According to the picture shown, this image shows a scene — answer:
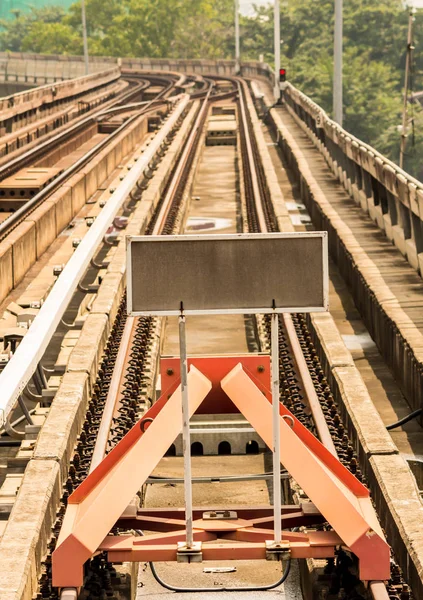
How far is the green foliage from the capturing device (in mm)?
92000

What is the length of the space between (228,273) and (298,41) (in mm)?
111761

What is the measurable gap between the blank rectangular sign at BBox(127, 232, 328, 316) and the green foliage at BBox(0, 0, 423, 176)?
59.9 metres

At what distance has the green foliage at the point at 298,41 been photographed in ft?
302

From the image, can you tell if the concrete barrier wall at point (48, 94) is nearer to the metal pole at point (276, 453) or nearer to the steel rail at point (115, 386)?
the steel rail at point (115, 386)

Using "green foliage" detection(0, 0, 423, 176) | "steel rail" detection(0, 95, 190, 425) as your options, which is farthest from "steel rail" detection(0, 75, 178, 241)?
"green foliage" detection(0, 0, 423, 176)

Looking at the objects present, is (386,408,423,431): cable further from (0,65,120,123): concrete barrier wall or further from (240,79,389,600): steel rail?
(0,65,120,123): concrete barrier wall

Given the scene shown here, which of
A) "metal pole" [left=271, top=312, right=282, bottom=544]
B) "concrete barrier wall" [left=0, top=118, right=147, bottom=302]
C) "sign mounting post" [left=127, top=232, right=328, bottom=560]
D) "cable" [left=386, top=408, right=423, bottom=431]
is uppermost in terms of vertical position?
"sign mounting post" [left=127, top=232, right=328, bottom=560]

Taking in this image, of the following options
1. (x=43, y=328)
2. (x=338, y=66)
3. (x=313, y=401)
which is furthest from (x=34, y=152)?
(x=313, y=401)

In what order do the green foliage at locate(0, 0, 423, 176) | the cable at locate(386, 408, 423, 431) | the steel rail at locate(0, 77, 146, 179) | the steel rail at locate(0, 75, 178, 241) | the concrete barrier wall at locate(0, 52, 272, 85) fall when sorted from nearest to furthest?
the cable at locate(386, 408, 423, 431)
the steel rail at locate(0, 75, 178, 241)
the steel rail at locate(0, 77, 146, 179)
the concrete barrier wall at locate(0, 52, 272, 85)
the green foliage at locate(0, 0, 423, 176)

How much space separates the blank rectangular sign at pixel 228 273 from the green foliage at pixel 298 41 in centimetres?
5991

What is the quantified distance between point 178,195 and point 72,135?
16878 millimetres

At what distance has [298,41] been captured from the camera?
11600 centimetres

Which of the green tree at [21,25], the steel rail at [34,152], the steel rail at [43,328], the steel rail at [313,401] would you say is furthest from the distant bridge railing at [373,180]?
the green tree at [21,25]

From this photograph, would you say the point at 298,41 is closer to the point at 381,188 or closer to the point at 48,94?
the point at 48,94
